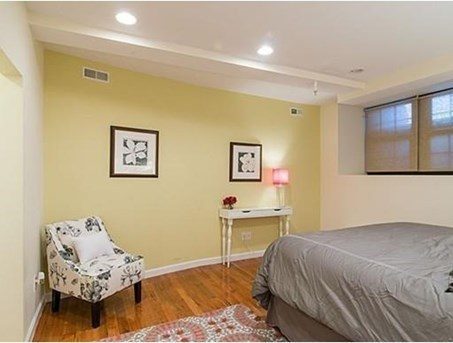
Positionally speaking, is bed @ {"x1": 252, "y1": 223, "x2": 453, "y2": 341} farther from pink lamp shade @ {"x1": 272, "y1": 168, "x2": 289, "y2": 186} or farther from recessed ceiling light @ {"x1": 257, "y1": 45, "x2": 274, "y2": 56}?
pink lamp shade @ {"x1": 272, "y1": 168, "x2": 289, "y2": 186}

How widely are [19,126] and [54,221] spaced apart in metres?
1.32

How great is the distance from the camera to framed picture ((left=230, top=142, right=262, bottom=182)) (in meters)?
4.30

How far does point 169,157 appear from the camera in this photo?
375cm

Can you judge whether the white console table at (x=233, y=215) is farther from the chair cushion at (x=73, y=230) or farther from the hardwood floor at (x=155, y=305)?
the chair cushion at (x=73, y=230)

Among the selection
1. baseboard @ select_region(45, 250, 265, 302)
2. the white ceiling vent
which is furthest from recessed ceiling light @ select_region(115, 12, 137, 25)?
baseboard @ select_region(45, 250, 265, 302)

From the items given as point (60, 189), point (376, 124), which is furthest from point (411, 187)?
point (60, 189)

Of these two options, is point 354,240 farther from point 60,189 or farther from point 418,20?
point 60,189

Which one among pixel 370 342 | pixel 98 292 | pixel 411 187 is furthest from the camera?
pixel 411 187

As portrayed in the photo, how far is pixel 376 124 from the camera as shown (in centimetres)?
451

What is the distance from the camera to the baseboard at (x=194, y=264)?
361 centimetres

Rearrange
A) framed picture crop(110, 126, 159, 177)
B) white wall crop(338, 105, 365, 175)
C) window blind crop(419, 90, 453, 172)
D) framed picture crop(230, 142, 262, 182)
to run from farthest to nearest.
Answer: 1. white wall crop(338, 105, 365, 175)
2. framed picture crop(230, 142, 262, 182)
3. window blind crop(419, 90, 453, 172)
4. framed picture crop(110, 126, 159, 177)

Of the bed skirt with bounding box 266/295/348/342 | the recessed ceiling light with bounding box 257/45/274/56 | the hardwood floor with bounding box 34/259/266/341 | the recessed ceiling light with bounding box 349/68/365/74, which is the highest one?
the recessed ceiling light with bounding box 349/68/365/74

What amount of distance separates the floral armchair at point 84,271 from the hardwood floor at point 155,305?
0.12 m

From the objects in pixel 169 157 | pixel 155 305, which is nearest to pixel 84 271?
pixel 155 305
